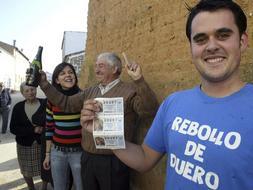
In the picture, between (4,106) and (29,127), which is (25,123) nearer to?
(29,127)

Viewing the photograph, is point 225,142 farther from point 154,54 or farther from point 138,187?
point 138,187

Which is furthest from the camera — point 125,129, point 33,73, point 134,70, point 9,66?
point 9,66

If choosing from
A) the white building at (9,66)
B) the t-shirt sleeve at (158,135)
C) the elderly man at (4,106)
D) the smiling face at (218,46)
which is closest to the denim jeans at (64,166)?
the t-shirt sleeve at (158,135)

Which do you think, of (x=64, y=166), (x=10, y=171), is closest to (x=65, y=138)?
(x=64, y=166)

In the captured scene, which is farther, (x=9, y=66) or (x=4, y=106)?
(x=9, y=66)

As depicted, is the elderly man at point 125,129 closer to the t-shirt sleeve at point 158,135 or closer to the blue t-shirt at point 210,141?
the t-shirt sleeve at point 158,135

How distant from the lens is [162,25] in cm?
340

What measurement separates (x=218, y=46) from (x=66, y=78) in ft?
8.66

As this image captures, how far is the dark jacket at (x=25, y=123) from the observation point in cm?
496

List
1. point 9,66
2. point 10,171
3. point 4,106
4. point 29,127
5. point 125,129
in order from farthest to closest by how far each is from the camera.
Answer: point 9,66 → point 4,106 → point 10,171 → point 29,127 → point 125,129

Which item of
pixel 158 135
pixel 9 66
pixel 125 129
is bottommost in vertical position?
pixel 125 129

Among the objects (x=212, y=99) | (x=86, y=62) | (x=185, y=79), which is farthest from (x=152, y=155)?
(x=86, y=62)

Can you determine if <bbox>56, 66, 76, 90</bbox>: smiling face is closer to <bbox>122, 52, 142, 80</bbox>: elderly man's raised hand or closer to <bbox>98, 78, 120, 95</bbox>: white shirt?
<bbox>98, 78, 120, 95</bbox>: white shirt

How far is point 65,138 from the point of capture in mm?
3891
